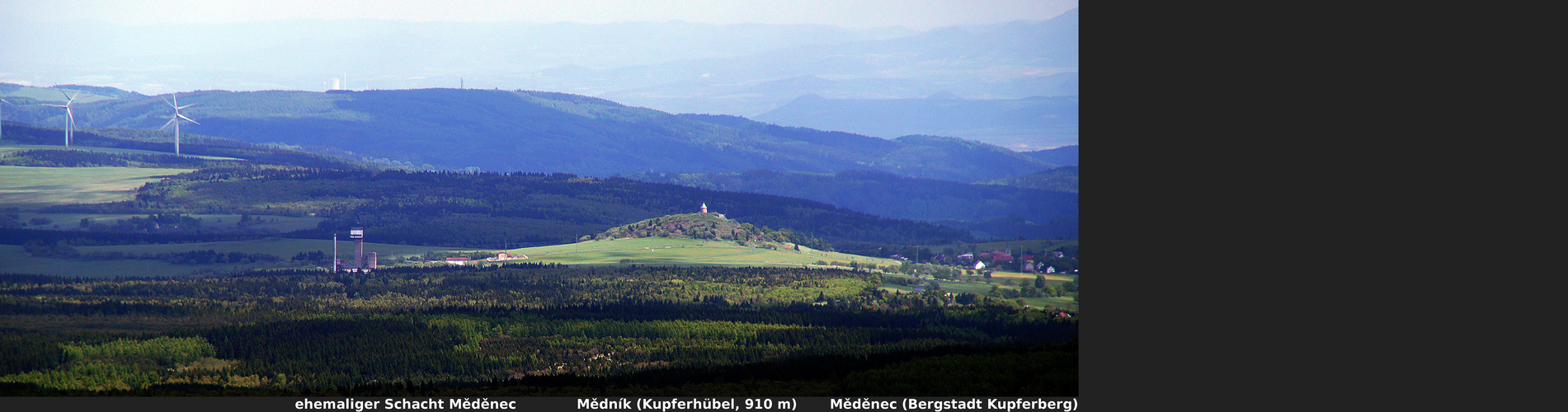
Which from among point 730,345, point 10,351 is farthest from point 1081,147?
point 10,351

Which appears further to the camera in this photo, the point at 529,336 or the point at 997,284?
the point at 997,284

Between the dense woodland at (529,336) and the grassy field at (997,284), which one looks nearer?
the dense woodland at (529,336)

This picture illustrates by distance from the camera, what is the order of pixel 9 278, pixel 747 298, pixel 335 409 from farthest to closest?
pixel 9 278 → pixel 747 298 → pixel 335 409

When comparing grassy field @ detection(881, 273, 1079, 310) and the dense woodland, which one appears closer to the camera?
Result: the dense woodland

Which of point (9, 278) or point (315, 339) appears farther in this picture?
point (9, 278)

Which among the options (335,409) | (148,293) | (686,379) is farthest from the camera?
(148,293)

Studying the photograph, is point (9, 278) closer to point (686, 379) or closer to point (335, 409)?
point (686, 379)

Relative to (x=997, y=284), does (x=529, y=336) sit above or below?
below

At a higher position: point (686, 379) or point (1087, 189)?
point (1087, 189)
